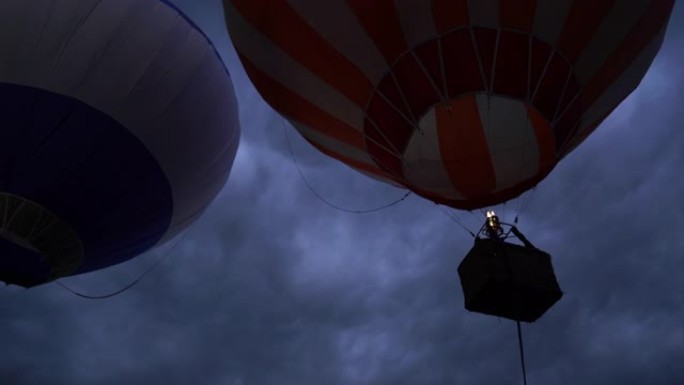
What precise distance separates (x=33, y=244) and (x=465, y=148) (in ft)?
19.4

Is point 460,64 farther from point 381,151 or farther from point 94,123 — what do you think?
point 94,123

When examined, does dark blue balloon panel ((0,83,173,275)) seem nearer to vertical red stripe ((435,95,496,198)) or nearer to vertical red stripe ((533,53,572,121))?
vertical red stripe ((435,95,496,198))

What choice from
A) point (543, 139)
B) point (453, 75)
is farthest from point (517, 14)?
point (543, 139)

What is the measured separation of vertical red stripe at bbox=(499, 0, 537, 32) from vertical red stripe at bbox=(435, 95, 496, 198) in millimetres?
837

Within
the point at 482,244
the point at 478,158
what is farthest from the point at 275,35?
the point at 482,244

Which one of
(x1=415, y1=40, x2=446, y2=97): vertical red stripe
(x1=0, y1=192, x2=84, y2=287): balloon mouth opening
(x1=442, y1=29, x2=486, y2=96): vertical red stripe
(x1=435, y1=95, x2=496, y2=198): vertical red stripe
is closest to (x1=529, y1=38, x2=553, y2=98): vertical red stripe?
(x1=442, y1=29, x2=486, y2=96): vertical red stripe

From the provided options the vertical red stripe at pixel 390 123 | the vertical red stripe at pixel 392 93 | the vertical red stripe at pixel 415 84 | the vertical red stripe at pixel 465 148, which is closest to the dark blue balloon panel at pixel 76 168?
the vertical red stripe at pixel 390 123

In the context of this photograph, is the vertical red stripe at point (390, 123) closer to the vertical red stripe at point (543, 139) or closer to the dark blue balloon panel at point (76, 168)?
the vertical red stripe at point (543, 139)

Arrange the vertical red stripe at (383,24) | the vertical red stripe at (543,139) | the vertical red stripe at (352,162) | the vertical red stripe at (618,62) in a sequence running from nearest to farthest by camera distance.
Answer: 1. the vertical red stripe at (383,24)
2. the vertical red stripe at (543,139)
3. the vertical red stripe at (618,62)
4. the vertical red stripe at (352,162)

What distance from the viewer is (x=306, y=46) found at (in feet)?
22.8

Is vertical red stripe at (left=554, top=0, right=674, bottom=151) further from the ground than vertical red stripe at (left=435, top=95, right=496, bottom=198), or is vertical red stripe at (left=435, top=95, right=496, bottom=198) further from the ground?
vertical red stripe at (left=554, top=0, right=674, bottom=151)

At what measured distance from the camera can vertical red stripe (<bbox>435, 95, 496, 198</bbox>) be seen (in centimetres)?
669

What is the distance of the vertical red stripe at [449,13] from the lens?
611cm

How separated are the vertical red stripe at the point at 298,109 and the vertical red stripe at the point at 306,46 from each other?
1.64 feet
